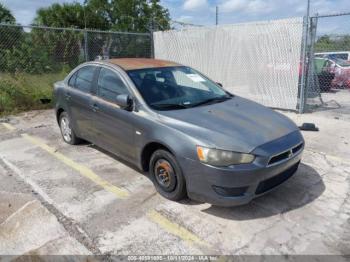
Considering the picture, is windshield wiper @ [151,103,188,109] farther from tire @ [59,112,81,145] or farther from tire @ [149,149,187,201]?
tire @ [59,112,81,145]

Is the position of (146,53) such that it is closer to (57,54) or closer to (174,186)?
(57,54)

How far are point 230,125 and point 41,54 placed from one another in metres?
8.46

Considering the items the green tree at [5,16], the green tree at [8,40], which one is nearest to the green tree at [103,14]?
the green tree at [5,16]

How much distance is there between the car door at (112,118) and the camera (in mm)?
4289

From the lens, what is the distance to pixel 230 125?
11.8 feet

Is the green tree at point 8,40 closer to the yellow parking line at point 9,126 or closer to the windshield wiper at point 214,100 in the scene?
the yellow parking line at point 9,126

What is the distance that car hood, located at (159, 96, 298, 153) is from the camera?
3340mm

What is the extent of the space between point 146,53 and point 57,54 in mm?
3304

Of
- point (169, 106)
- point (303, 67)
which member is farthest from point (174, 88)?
point (303, 67)

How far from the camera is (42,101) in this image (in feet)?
31.9

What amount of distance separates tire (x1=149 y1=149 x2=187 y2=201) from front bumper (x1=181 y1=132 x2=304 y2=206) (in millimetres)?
137

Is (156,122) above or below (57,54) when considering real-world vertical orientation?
below

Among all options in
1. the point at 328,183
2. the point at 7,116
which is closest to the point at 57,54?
the point at 7,116

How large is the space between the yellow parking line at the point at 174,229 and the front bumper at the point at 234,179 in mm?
371
